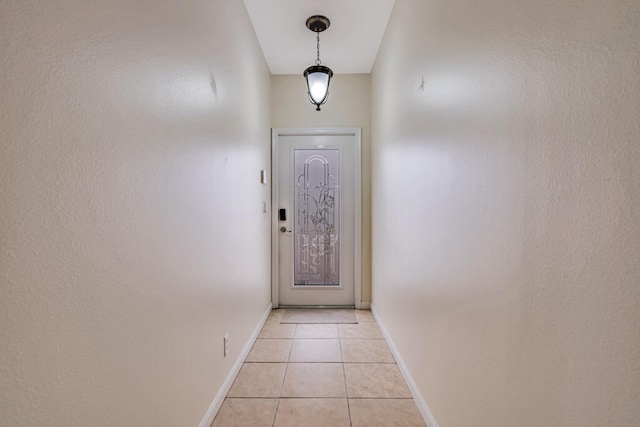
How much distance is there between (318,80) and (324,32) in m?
0.45

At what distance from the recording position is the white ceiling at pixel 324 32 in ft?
8.39

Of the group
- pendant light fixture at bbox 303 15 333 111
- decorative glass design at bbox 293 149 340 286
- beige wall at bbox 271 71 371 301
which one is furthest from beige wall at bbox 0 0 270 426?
decorative glass design at bbox 293 149 340 286

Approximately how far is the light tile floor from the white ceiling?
101 inches

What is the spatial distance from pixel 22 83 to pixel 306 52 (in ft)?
9.48

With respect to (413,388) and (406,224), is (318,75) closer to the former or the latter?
(406,224)

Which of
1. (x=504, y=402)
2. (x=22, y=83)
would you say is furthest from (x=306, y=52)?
(x=504, y=402)

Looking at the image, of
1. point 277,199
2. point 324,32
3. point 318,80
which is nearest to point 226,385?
point 277,199

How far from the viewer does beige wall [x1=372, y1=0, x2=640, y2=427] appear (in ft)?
2.15

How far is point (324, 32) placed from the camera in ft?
9.53

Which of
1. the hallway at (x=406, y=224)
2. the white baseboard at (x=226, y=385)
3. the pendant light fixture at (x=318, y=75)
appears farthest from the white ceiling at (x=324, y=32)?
the white baseboard at (x=226, y=385)

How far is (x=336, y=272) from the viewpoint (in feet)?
12.6

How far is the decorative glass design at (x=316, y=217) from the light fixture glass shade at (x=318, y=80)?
984mm

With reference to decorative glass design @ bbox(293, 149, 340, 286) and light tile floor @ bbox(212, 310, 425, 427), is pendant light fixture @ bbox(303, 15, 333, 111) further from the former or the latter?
light tile floor @ bbox(212, 310, 425, 427)

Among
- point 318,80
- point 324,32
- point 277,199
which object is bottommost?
point 277,199
